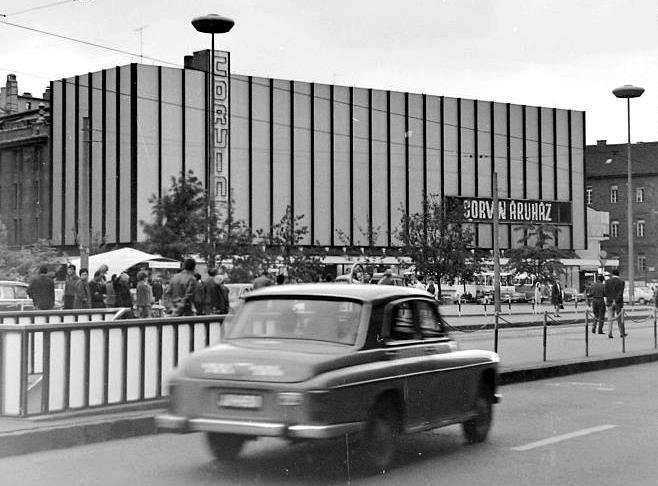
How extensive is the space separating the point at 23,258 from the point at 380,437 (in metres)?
55.8

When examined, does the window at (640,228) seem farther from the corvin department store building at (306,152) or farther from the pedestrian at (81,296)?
the pedestrian at (81,296)

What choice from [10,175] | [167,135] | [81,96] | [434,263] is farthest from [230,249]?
[10,175]

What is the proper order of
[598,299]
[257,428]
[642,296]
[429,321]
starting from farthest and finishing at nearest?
[642,296], [598,299], [429,321], [257,428]

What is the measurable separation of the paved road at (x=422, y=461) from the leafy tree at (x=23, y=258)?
159 ft

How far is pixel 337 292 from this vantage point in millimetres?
9195

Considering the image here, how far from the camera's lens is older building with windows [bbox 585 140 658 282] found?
108750 millimetres

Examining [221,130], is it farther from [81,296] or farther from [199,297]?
[199,297]

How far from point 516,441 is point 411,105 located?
65144 mm

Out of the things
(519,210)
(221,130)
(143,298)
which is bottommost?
(143,298)

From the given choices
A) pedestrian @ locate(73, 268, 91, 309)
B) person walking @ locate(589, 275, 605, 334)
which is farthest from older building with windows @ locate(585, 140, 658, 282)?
pedestrian @ locate(73, 268, 91, 309)

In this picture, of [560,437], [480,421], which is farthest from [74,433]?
[560,437]

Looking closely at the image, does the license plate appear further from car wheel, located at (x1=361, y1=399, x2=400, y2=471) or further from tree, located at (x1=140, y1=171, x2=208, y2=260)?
tree, located at (x1=140, y1=171, x2=208, y2=260)

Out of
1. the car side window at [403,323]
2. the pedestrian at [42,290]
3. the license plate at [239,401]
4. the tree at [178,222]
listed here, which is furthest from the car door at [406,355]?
the tree at [178,222]

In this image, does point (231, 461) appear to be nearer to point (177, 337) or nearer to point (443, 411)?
point (443, 411)
